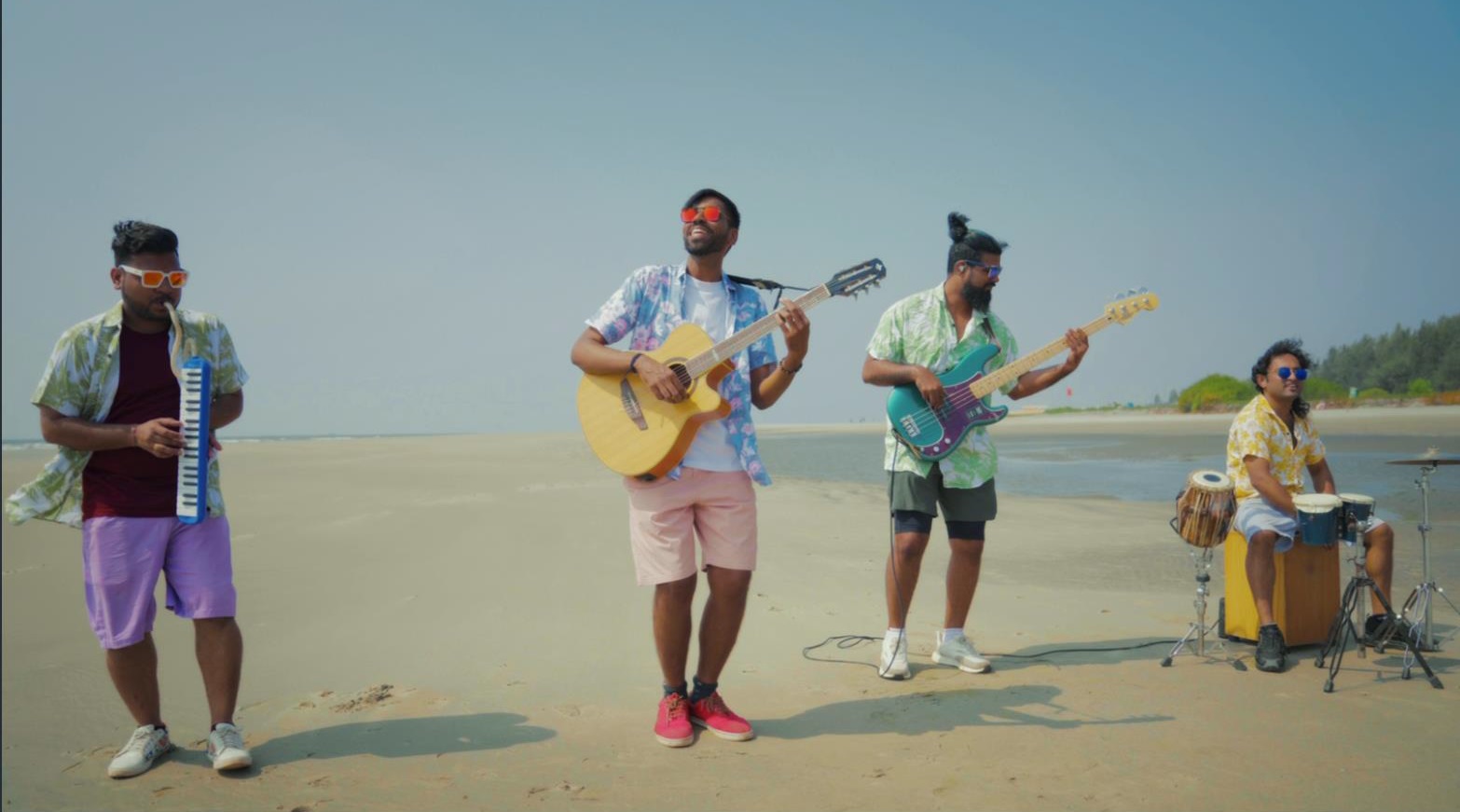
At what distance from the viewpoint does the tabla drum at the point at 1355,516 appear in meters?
4.77

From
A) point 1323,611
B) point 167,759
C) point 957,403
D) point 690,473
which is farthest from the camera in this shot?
point 1323,611

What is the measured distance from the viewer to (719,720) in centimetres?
381

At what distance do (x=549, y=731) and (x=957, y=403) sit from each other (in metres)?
2.55

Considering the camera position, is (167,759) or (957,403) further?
(957,403)

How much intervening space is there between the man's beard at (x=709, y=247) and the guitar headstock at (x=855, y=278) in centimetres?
49

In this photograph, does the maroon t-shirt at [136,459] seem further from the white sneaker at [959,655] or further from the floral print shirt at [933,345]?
the white sneaker at [959,655]

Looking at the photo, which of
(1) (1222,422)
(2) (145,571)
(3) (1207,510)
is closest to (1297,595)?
(3) (1207,510)

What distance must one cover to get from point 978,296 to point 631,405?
83.3 inches

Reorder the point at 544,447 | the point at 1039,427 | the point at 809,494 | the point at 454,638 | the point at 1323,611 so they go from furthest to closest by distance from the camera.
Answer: the point at 1039,427, the point at 544,447, the point at 809,494, the point at 454,638, the point at 1323,611

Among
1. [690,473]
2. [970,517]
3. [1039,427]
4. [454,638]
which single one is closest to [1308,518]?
[970,517]

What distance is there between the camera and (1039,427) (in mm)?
37188

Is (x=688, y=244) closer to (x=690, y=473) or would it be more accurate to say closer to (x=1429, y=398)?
(x=690, y=473)

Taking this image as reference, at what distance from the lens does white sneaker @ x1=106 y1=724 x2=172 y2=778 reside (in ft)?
11.1

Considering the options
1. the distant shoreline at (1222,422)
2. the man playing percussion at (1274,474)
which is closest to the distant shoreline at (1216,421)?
the distant shoreline at (1222,422)
